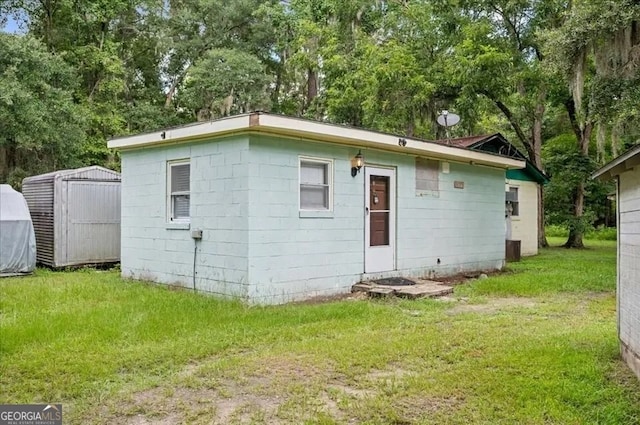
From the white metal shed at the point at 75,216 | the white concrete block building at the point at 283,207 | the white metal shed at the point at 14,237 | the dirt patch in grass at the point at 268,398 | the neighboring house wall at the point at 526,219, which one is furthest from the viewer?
the neighboring house wall at the point at 526,219

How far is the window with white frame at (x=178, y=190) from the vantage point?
24.7ft

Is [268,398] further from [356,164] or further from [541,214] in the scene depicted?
[541,214]

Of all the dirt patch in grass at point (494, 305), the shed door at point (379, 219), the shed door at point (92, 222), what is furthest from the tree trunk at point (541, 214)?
the shed door at point (92, 222)

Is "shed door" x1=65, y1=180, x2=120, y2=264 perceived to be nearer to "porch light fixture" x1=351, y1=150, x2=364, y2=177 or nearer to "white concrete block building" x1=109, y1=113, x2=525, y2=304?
"white concrete block building" x1=109, y1=113, x2=525, y2=304

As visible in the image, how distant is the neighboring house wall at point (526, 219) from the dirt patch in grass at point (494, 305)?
7.39m

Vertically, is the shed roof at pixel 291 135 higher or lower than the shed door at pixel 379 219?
higher

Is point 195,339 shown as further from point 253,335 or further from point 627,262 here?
point 627,262

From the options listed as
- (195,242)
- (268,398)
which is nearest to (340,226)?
(195,242)

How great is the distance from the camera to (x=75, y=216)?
972 cm

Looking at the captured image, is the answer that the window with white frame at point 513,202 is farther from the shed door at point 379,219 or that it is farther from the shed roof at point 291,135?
the shed door at point 379,219

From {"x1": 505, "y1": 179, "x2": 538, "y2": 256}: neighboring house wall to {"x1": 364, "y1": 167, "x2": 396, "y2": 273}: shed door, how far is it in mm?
6892

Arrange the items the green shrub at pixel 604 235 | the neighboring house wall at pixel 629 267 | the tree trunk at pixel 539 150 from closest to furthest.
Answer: the neighboring house wall at pixel 629 267 → the tree trunk at pixel 539 150 → the green shrub at pixel 604 235

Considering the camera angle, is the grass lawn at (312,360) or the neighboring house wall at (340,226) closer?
the grass lawn at (312,360)

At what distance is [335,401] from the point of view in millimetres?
3322
